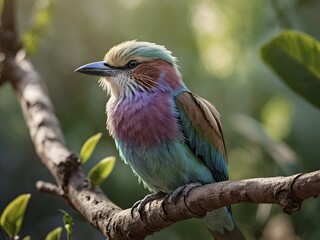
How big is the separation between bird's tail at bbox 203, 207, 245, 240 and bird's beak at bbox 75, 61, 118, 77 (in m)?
0.50

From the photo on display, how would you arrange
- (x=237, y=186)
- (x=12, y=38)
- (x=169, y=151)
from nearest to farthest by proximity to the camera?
1. (x=237, y=186)
2. (x=169, y=151)
3. (x=12, y=38)

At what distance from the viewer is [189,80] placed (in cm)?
313

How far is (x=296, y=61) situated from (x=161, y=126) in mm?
429

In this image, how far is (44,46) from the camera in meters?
3.44

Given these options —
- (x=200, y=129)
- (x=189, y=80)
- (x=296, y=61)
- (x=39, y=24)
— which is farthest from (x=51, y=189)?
(x=189, y=80)

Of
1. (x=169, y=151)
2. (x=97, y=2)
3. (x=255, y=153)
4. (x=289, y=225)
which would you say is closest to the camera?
(x=169, y=151)

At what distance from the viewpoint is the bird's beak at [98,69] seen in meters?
2.05

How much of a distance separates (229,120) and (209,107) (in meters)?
1.00

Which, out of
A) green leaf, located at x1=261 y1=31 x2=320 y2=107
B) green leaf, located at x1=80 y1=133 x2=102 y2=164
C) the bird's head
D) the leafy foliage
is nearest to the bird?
the bird's head

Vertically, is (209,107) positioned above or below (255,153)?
above

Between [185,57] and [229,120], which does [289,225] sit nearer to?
[229,120]

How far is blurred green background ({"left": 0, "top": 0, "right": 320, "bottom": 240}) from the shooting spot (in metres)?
2.85

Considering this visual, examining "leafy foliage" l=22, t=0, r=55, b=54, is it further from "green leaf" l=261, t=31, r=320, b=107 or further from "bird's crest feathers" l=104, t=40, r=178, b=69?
"green leaf" l=261, t=31, r=320, b=107

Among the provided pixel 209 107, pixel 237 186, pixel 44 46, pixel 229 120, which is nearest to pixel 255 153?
pixel 229 120
